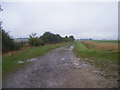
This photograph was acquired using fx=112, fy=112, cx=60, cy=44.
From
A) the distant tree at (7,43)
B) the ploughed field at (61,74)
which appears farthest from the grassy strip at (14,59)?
the distant tree at (7,43)

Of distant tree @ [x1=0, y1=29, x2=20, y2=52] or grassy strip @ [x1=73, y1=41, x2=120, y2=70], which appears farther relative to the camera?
distant tree @ [x1=0, y1=29, x2=20, y2=52]

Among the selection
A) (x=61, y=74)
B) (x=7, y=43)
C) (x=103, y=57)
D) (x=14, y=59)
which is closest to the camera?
(x=61, y=74)

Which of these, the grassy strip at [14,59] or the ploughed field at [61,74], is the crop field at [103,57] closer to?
the ploughed field at [61,74]

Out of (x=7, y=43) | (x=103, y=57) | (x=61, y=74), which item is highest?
(x=7, y=43)

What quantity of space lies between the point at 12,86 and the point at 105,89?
366 cm

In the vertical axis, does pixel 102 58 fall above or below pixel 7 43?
below

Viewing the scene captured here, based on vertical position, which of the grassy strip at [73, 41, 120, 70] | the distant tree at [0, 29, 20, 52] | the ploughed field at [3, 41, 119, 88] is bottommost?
the ploughed field at [3, 41, 119, 88]

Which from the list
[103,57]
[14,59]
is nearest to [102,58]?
[103,57]

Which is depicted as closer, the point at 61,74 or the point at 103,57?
the point at 61,74

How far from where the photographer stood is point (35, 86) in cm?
450

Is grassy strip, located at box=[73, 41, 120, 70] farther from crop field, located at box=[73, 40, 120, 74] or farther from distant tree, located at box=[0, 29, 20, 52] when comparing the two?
distant tree, located at box=[0, 29, 20, 52]

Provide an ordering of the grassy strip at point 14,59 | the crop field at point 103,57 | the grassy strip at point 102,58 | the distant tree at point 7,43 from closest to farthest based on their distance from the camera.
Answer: the grassy strip at point 14,59 → the crop field at point 103,57 → the grassy strip at point 102,58 → the distant tree at point 7,43

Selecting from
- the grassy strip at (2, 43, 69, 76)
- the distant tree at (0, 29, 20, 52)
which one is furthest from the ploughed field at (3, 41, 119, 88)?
the distant tree at (0, 29, 20, 52)

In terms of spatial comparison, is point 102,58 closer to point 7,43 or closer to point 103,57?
point 103,57
